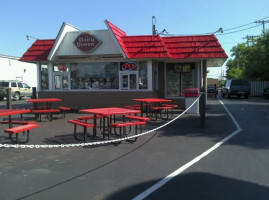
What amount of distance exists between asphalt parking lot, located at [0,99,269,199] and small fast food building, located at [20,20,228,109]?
307 inches

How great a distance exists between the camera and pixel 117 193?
4254 millimetres

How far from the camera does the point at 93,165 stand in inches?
222

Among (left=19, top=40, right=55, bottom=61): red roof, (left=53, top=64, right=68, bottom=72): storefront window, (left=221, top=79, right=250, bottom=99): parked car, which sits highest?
(left=19, top=40, right=55, bottom=61): red roof

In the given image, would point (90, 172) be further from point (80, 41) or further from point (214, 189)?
point (80, 41)

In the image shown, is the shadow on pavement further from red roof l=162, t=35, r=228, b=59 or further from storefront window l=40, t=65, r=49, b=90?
storefront window l=40, t=65, r=49, b=90

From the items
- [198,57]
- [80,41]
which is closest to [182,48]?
[198,57]

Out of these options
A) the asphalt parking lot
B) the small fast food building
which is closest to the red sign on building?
the small fast food building

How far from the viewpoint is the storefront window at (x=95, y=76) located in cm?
1602

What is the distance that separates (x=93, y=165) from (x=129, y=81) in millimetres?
10404

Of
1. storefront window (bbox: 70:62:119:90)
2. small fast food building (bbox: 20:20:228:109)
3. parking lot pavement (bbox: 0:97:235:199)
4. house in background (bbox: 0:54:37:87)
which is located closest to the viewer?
parking lot pavement (bbox: 0:97:235:199)

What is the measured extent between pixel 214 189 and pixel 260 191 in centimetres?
70

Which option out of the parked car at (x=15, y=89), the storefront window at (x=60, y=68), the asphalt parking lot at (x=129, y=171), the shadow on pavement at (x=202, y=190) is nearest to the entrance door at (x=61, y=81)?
the storefront window at (x=60, y=68)

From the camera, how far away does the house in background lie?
105ft

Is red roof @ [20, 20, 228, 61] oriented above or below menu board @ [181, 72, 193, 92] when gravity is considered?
above
